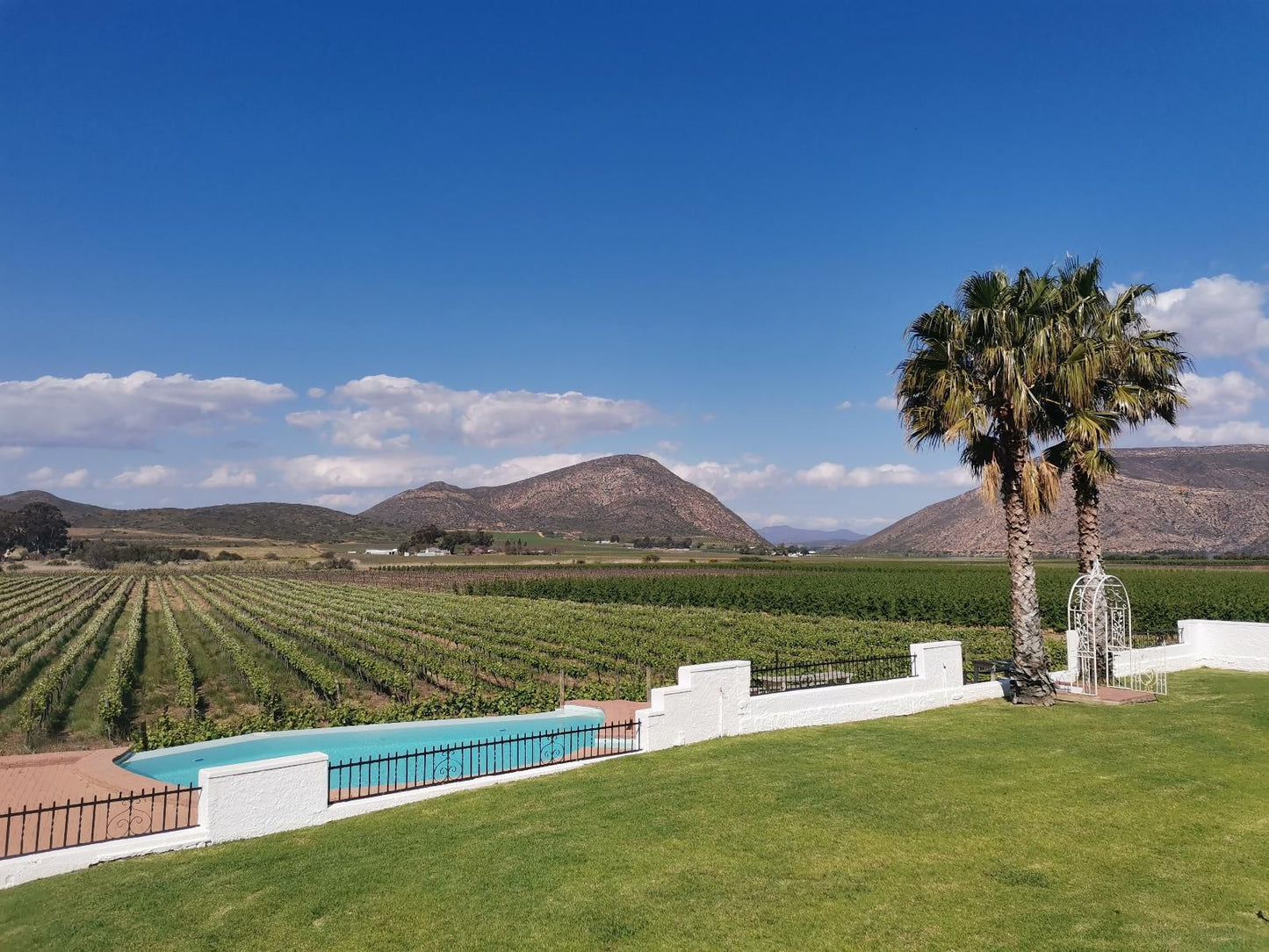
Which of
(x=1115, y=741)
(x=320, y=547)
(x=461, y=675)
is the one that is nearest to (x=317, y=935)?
(x=1115, y=741)

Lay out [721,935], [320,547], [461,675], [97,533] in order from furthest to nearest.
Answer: [97,533] < [320,547] < [461,675] < [721,935]

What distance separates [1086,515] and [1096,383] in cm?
301

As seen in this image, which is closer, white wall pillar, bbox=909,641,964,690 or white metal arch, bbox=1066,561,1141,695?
white wall pillar, bbox=909,641,964,690

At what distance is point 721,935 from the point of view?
6.31 meters

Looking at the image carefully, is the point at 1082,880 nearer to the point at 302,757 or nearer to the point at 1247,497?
the point at 302,757

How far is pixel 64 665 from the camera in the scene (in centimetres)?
2425

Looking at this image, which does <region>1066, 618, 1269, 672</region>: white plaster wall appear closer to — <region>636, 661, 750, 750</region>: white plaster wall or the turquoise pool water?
<region>636, 661, 750, 750</region>: white plaster wall

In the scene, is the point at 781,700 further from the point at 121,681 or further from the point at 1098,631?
the point at 121,681

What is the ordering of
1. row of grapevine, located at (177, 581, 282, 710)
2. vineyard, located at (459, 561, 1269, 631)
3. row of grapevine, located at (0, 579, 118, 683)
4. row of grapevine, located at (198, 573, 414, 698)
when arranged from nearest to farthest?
1. row of grapevine, located at (177, 581, 282, 710)
2. row of grapevine, located at (198, 573, 414, 698)
3. row of grapevine, located at (0, 579, 118, 683)
4. vineyard, located at (459, 561, 1269, 631)

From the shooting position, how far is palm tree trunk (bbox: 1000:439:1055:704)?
15602 millimetres

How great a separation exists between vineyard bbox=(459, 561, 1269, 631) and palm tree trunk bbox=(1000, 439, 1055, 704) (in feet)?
87.9

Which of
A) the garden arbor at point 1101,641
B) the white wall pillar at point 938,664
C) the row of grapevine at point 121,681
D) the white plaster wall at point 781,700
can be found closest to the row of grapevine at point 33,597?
the row of grapevine at point 121,681

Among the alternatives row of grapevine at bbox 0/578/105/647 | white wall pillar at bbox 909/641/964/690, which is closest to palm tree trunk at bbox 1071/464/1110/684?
white wall pillar at bbox 909/641/964/690

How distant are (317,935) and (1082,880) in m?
6.66
